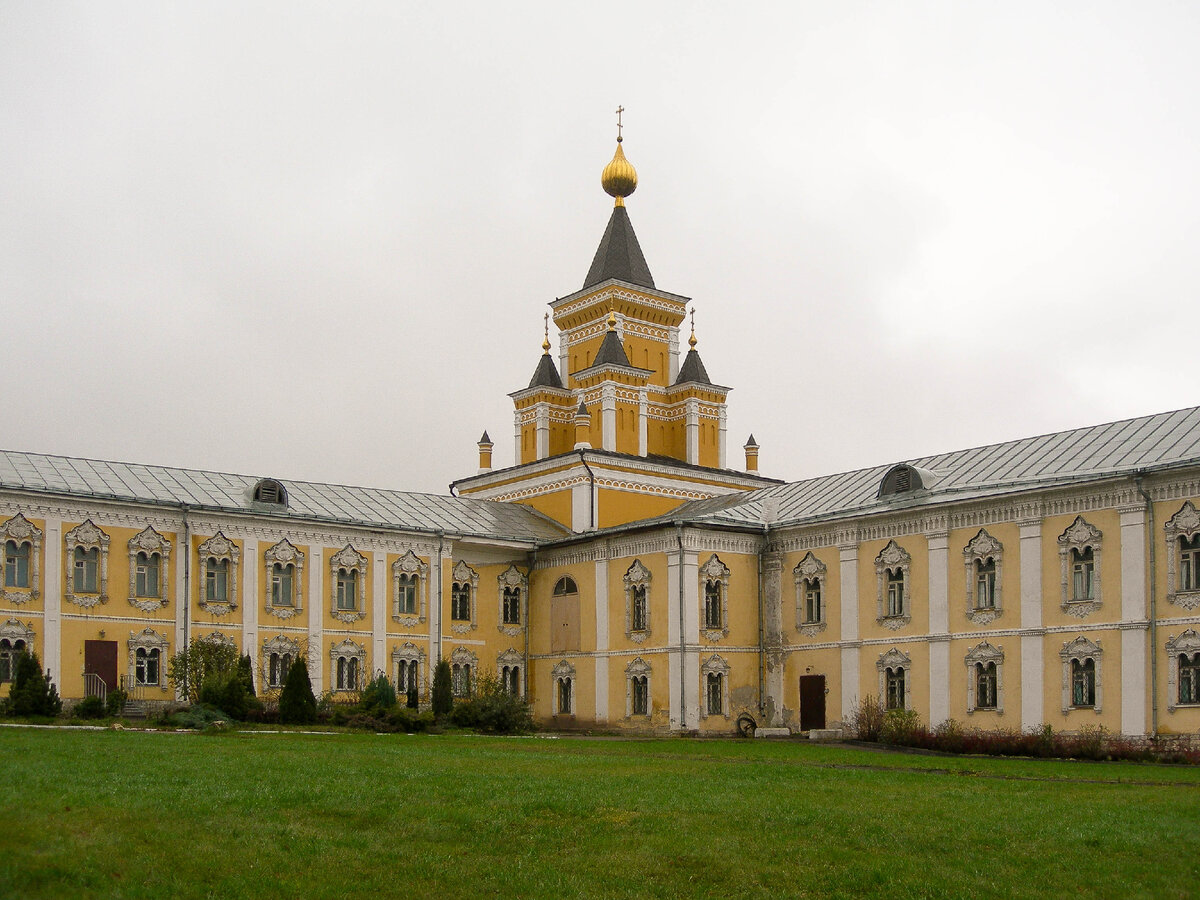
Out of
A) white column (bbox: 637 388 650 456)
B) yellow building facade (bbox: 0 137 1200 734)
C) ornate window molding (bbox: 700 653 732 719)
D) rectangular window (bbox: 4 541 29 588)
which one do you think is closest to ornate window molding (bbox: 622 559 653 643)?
yellow building facade (bbox: 0 137 1200 734)

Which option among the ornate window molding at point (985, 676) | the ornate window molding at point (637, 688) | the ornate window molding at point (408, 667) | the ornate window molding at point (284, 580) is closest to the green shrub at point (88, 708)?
the ornate window molding at point (284, 580)

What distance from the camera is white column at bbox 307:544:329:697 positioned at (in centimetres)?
4438

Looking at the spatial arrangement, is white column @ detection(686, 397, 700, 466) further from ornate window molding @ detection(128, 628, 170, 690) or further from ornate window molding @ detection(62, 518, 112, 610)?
ornate window molding @ detection(62, 518, 112, 610)

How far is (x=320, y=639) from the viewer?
44.7m

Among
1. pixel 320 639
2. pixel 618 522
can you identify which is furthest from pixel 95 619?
pixel 618 522

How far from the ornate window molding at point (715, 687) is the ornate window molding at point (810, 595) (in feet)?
9.17

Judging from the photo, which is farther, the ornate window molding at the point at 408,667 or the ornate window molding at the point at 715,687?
the ornate window molding at the point at 408,667

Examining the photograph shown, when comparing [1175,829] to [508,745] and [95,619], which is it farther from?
[95,619]

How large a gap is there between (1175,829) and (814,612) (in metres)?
26.2

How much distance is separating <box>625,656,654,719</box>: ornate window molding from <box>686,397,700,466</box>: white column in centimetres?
1337

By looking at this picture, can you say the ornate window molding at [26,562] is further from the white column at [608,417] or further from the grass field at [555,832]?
the white column at [608,417]

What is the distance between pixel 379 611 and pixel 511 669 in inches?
232

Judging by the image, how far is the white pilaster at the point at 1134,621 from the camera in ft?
109

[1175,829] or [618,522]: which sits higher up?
[618,522]
